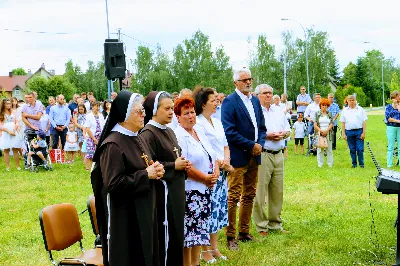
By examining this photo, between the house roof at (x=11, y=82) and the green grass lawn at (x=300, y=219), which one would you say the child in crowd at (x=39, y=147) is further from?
the house roof at (x=11, y=82)

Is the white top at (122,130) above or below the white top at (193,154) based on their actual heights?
above

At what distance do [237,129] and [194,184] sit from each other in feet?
5.57

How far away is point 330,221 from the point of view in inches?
346

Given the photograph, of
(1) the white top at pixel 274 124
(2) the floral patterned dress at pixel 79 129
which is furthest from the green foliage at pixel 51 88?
(1) the white top at pixel 274 124

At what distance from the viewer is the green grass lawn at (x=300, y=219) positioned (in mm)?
7027

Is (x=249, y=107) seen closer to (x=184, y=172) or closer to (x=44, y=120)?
(x=184, y=172)

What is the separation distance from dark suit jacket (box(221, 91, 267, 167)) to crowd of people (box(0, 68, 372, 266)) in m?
0.01

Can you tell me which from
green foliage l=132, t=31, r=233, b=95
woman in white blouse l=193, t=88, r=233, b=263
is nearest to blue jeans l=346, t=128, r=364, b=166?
woman in white blouse l=193, t=88, r=233, b=263

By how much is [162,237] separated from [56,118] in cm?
1355

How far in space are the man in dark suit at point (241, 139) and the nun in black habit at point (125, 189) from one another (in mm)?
2784

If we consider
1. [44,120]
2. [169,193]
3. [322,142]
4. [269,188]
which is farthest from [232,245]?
[44,120]

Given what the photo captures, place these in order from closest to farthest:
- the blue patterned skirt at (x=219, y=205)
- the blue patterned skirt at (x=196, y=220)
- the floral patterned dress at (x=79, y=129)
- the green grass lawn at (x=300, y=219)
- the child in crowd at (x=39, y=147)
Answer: the blue patterned skirt at (x=196, y=220) < the blue patterned skirt at (x=219, y=205) < the green grass lawn at (x=300, y=219) < the child in crowd at (x=39, y=147) < the floral patterned dress at (x=79, y=129)

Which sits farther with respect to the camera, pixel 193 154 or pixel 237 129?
pixel 237 129

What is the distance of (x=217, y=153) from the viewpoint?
6668 mm
